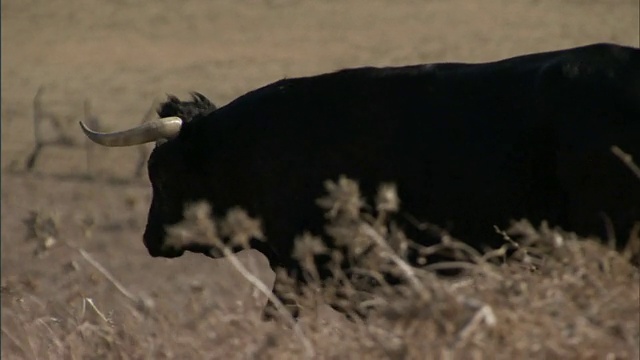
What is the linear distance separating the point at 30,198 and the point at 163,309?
49.2 feet

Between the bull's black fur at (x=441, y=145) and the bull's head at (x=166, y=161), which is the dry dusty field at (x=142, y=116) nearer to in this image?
the bull's head at (x=166, y=161)

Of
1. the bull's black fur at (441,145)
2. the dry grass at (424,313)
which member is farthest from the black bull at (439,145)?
the dry grass at (424,313)

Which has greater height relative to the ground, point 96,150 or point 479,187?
point 479,187

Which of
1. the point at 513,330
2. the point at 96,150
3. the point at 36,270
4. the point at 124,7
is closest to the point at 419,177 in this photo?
the point at 513,330

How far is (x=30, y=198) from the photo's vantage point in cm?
2070

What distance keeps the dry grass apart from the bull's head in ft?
10.4

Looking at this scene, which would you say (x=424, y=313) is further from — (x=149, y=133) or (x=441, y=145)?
(x=149, y=133)

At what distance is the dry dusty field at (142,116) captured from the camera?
219 inches

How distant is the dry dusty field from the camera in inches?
219

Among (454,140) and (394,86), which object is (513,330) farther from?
(394,86)

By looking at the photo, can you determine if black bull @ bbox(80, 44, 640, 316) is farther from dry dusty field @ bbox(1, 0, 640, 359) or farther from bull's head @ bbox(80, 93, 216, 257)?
dry dusty field @ bbox(1, 0, 640, 359)

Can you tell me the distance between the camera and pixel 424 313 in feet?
16.2

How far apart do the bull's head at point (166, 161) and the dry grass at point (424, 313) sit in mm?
3159

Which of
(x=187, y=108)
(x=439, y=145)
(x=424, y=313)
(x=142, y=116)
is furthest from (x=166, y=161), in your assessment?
(x=142, y=116)
